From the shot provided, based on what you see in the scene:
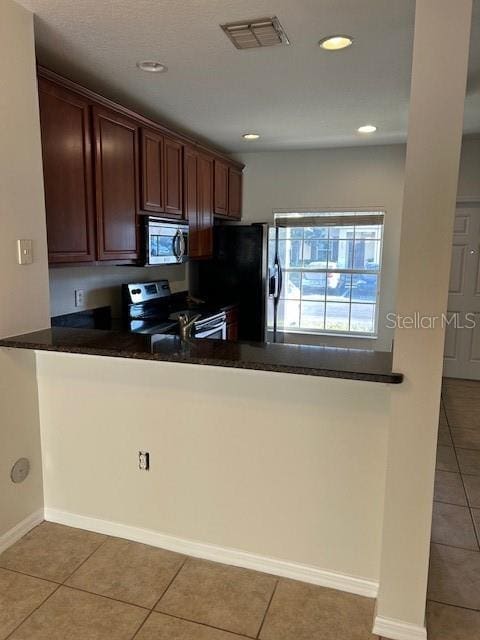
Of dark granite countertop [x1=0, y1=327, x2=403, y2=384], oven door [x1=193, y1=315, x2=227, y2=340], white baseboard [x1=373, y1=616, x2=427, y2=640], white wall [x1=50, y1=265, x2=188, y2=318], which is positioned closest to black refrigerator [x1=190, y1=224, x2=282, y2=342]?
oven door [x1=193, y1=315, x2=227, y2=340]

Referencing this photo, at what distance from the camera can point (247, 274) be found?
15.0ft

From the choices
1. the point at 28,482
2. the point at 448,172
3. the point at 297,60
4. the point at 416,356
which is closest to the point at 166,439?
the point at 28,482

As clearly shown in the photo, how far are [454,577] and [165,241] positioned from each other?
278 centimetres

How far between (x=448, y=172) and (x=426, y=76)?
305mm

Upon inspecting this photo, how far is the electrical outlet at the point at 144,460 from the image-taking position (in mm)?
2170

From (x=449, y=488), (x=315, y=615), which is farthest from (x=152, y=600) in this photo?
(x=449, y=488)

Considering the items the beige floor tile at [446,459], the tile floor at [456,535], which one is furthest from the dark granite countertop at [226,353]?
the beige floor tile at [446,459]

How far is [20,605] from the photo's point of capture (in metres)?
1.83

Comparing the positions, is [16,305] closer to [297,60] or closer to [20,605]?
[20,605]

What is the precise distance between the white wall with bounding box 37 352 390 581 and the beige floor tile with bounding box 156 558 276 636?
11 centimetres

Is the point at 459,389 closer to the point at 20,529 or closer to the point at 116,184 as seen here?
the point at 116,184

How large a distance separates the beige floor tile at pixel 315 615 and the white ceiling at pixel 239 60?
2.46m

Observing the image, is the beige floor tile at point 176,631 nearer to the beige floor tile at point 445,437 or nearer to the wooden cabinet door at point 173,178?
the beige floor tile at point 445,437

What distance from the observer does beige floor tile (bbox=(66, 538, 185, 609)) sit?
191 centimetres
